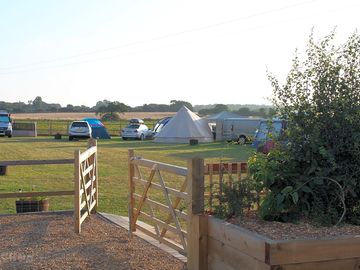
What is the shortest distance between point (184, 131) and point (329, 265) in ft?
115

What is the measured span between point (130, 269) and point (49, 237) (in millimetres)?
2281

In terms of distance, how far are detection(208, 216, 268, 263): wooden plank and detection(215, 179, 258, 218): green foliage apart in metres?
0.17

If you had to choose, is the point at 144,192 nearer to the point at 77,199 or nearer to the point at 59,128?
the point at 77,199

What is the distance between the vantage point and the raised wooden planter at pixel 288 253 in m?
4.25

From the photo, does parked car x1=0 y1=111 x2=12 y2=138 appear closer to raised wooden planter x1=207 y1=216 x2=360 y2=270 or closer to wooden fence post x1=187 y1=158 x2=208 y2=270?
wooden fence post x1=187 y1=158 x2=208 y2=270

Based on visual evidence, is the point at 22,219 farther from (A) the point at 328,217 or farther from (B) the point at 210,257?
(A) the point at 328,217

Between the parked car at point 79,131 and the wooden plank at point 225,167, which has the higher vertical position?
the wooden plank at point 225,167

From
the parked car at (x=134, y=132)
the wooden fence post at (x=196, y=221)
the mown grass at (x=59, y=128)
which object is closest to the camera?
the wooden fence post at (x=196, y=221)

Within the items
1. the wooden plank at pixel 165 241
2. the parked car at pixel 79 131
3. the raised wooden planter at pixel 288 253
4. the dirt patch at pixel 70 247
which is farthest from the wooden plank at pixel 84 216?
the parked car at pixel 79 131

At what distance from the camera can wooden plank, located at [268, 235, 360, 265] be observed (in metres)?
4.24

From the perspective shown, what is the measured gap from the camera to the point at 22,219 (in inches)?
373

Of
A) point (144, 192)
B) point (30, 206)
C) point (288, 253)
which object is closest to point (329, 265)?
point (288, 253)

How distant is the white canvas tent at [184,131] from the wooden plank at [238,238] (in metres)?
33.4

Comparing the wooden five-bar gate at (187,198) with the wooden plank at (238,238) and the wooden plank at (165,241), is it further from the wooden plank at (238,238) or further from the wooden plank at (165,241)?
the wooden plank at (238,238)
